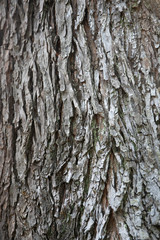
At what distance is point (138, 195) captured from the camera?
1215 millimetres

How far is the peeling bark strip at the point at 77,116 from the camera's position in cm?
126

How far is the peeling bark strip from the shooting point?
4.13 ft

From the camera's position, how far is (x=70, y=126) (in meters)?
1.33

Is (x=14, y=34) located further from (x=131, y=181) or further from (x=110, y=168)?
(x=131, y=181)

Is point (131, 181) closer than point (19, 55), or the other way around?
point (131, 181)

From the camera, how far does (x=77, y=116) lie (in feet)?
4.34

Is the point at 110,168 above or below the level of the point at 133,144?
below

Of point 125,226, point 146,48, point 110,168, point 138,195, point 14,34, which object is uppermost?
point 14,34

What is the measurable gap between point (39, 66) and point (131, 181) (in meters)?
0.87

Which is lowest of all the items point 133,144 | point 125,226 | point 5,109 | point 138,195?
point 125,226

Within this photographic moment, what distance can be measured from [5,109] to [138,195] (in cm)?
94

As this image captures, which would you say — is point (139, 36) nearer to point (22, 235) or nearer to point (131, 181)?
point (131, 181)

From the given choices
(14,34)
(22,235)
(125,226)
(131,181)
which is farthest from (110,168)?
(14,34)

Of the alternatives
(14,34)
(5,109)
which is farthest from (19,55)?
(5,109)
